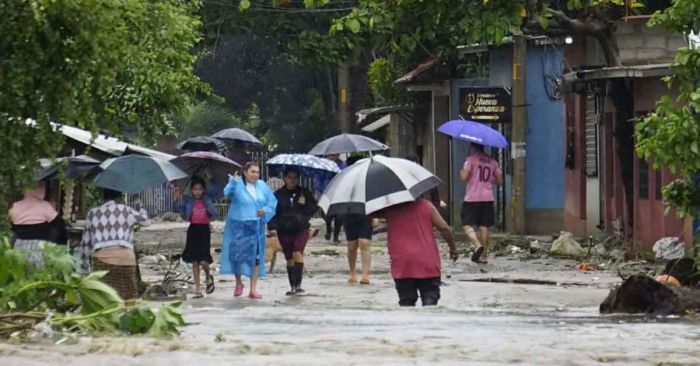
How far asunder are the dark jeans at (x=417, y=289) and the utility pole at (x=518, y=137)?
568 inches

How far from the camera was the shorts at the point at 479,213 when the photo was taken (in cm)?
2198

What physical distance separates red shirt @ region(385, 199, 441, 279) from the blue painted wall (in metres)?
16.0

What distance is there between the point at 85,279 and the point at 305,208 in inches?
265

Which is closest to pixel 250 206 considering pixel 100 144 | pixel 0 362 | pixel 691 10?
pixel 100 144

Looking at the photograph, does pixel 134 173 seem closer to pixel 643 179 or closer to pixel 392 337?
pixel 392 337

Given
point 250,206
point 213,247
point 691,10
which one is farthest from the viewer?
point 213,247

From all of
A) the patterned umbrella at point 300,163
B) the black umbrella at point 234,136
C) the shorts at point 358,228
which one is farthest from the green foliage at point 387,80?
the shorts at point 358,228

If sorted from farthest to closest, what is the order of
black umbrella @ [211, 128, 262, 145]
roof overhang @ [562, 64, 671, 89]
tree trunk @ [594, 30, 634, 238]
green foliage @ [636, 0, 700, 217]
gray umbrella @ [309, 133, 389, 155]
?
black umbrella @ [211, 128, 262, 145]
gray umbrella @ [309, 133, 389, 155]
tree trunk @ [594, 30, 634, 238]
roof overhang @ [562, 64, 671, 89]
green foliage @ [636, 0, 700, 217]

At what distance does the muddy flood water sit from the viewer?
8.75 m

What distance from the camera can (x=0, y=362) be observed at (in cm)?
841

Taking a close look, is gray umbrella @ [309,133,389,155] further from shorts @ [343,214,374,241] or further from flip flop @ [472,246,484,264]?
shorts @ [343,214,374,241]

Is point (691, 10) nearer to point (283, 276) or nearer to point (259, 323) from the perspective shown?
point (259, 323)

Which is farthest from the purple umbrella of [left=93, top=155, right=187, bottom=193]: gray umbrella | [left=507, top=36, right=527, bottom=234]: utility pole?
[left=93, top=155, right=187, bottom=193]: gray umbrella

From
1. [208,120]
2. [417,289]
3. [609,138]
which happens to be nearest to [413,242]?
[417,289]
